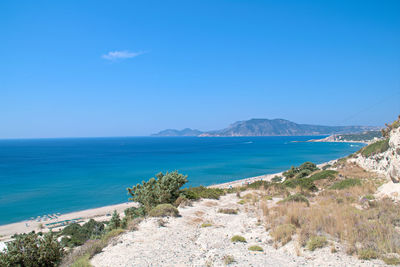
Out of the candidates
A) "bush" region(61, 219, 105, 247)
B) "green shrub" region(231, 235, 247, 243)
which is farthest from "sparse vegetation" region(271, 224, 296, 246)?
"bush" region(61, 219, 105, 247)

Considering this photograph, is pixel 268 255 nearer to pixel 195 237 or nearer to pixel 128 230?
pixel 195 237

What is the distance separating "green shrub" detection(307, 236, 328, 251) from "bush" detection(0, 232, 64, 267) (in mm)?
7317

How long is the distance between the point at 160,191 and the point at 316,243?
10.5 meters

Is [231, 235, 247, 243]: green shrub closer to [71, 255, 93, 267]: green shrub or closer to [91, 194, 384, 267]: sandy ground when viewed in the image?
Result: [91, 194, 384, 267]: sandy ground

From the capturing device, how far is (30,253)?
6.84 metres

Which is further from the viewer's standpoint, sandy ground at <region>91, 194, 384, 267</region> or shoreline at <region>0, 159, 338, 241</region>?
shoreline at <region>0, 159, 338, 241</region>

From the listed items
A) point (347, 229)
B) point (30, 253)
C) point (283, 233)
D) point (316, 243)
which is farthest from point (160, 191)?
point (347, 229)

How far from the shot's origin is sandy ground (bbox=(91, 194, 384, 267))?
583cm

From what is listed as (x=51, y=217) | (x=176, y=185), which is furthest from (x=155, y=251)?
(x=51, y=217)

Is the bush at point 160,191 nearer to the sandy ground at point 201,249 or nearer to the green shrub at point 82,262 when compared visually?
the sandy ground at point 201,249

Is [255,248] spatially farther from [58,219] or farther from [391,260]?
[58,219]

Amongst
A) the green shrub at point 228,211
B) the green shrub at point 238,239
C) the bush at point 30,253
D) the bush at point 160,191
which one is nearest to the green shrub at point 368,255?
the green shrub at point 238,239

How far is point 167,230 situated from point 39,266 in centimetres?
395

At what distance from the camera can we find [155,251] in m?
6.79
